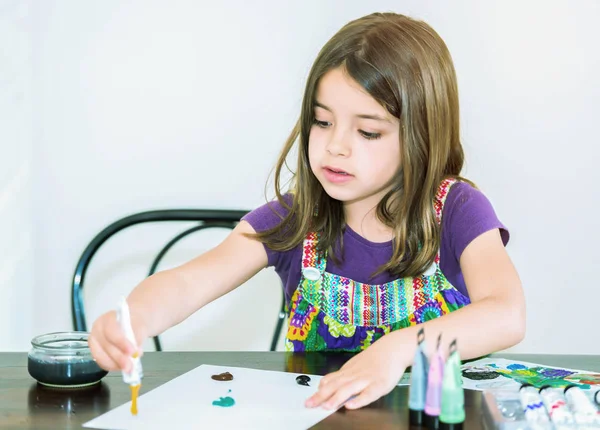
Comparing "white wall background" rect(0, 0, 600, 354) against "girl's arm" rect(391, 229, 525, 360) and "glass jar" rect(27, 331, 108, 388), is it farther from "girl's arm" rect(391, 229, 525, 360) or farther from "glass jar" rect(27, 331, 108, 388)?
"glass jar" rect(27, 331, 108, 388)

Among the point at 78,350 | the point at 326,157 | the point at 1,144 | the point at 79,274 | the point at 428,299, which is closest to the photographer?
the point at 78,350

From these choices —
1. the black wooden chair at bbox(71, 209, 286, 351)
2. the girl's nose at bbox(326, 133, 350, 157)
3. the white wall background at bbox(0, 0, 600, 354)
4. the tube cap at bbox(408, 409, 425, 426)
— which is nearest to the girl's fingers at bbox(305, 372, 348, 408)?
the tube cap at bbox(408, 409, 425, 426)

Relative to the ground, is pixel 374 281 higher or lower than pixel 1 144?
lower

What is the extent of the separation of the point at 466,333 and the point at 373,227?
0.42 metres

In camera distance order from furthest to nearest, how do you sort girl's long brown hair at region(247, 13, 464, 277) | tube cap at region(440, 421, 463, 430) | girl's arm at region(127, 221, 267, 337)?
girl's long brown hair at region(247, 13, 464, 277), girl's arm at region(127, 221, 267, 337), tube cap at region(440, 421, 463, 430)

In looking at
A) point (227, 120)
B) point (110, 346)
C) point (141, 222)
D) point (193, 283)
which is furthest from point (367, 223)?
point (227, 120)

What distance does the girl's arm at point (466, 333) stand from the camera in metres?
0.90

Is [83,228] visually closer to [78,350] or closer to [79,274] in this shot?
[79,274]

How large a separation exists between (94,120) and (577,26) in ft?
4.03

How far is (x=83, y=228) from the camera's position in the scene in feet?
6.63

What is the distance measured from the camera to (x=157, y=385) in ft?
3.26

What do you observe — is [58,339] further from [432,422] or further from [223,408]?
[432,422]

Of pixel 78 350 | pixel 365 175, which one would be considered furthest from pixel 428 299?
pixel 78 350

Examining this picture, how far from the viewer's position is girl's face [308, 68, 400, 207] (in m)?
1.19
